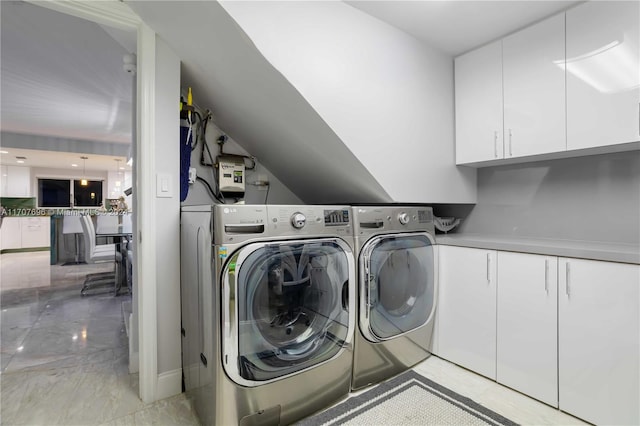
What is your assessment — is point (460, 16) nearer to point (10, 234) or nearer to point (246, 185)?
point (246, 185)

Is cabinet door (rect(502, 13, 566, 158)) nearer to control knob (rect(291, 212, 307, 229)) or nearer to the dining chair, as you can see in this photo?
control knob (rect(291, 212, 307, 229))

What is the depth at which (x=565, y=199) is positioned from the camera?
1.98 metres

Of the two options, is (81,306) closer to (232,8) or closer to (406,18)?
(232,8)

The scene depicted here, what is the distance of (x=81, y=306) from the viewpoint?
10.4 ft

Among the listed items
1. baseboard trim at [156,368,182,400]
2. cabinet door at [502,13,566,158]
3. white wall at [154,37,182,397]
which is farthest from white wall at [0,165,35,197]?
cabinet door at [502,13,566,158]

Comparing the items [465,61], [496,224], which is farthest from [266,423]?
[465,61]

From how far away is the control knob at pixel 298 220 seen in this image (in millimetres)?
1365

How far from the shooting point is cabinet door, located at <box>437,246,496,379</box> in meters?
1.74

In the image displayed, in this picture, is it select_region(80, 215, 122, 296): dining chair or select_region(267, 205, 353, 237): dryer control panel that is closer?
select_region(267, 205, 353, 237): dryer control panel

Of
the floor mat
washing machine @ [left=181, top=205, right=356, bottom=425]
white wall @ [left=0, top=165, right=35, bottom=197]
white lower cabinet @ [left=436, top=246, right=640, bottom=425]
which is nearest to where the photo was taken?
washing machine @ [left=181, top=205, right=356, bottom=425]

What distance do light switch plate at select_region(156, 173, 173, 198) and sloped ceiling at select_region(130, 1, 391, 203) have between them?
0.64 metres

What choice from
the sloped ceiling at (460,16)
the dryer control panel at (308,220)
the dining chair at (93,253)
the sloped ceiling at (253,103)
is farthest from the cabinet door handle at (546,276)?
the dining chair at (93,253)

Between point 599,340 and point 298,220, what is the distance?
1492 mm

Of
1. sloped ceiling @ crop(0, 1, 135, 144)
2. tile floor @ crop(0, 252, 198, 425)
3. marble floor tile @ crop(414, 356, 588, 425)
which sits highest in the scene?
sloped ceiling @ crop(0, 1, 135, 144)
